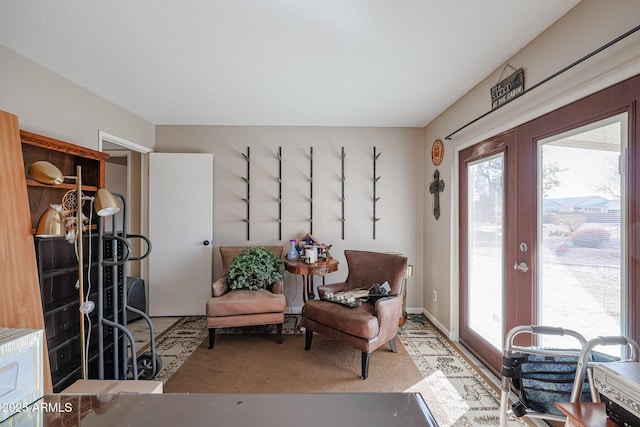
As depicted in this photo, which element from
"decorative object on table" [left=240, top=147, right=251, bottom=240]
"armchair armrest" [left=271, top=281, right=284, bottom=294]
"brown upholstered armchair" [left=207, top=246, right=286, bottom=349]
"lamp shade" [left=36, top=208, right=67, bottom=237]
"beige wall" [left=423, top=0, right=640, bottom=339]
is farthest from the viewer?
"decorative object on table" [left=240, top=147, right=251, bottom=240]

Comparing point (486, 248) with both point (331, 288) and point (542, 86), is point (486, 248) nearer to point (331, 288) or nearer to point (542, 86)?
point (542, 86)

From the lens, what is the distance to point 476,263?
2.42m

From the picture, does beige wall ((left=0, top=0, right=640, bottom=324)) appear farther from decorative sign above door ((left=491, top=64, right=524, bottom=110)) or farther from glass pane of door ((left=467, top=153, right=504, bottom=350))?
decorative sign above door ((left=491, top=64, right=524, bottom=110))

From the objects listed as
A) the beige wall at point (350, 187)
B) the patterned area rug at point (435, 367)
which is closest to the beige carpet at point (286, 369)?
the patterned area rug at point (435, 367)

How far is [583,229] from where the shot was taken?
4.81 ft

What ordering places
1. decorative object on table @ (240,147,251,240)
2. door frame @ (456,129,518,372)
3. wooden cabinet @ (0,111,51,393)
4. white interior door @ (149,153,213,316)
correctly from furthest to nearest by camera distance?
decorative object on table @ (240,147,251,240)
white interior door @ (149,153,213,316)
door frame @ (456,129,518,372)
wooden cabinet @ (0,111,51,393)

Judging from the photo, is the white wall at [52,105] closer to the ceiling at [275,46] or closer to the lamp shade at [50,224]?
the ceiling at [275,46]

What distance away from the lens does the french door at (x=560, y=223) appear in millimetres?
1273

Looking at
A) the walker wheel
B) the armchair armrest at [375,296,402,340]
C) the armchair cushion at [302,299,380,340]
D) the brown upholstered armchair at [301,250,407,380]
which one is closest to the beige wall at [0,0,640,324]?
the brown upholstered armchair at [301,250,407,380]

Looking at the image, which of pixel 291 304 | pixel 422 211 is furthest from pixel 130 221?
pixel 422 211

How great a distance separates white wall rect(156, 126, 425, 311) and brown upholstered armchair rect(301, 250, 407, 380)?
60 cm

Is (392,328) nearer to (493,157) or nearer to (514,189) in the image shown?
(514,189)

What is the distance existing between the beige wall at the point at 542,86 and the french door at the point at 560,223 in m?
0.08

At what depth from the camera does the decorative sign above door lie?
5.85 feet
